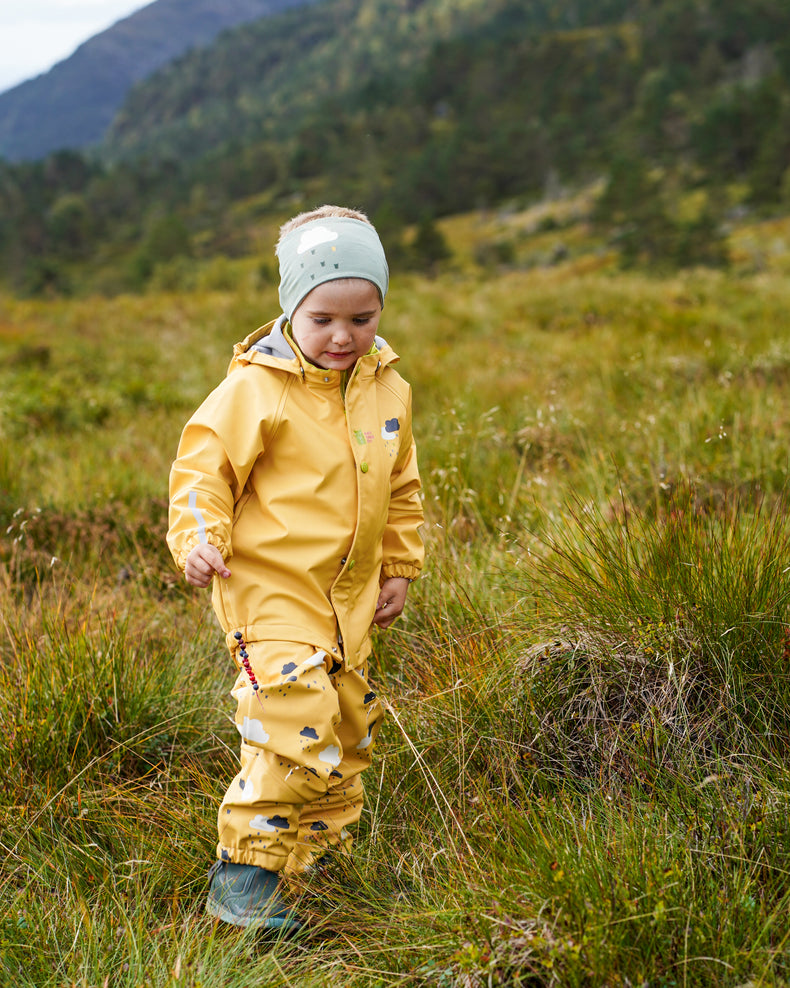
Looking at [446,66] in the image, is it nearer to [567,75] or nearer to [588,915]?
[567,75]

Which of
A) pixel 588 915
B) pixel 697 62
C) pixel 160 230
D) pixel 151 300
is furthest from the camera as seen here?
pixel 697 62

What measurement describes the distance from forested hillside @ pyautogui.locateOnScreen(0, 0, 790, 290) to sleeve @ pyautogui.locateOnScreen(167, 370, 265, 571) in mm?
35180

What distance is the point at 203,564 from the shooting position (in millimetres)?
1763

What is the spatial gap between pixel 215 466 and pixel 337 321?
0.46 metres

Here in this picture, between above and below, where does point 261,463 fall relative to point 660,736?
above

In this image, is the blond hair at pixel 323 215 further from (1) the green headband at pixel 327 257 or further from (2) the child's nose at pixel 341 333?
(2) the child's nose at pixel 341 333

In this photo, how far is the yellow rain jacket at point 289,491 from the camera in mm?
1903

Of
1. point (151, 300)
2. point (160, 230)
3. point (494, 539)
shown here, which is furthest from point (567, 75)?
point (494, 539)

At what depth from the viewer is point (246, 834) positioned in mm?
1869

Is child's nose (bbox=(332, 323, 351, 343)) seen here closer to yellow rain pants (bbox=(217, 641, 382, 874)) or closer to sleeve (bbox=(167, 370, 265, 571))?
sleeve (bbox=(167, 370, 265, 571))

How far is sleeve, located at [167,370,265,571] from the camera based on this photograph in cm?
181

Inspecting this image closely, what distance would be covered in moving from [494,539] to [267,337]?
5.37 feet

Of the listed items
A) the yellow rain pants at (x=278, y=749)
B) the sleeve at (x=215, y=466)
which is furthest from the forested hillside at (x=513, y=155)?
the yellow rain pants at (x=278, y=749)

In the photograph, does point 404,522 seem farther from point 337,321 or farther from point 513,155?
point 513,155
